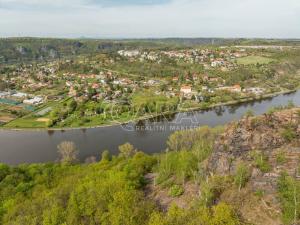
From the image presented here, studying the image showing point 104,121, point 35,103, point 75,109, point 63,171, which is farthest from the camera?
point 35,103

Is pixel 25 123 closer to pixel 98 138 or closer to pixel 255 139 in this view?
pixel 98 138

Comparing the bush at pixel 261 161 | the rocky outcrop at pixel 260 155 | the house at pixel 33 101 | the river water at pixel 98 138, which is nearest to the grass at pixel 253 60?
the river water at pixel 98 138

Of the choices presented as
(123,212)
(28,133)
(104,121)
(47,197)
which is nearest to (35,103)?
(28,133)

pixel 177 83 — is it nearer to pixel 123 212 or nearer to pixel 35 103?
pixel 35 103

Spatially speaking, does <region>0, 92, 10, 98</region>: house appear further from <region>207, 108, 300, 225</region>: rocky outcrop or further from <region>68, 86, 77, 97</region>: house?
<region>207, 108, 300, 225</region>: rocky outcrop

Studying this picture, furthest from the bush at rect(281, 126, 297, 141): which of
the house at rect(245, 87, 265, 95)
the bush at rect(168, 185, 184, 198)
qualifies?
the house at rect(245, 87, 265, 95)

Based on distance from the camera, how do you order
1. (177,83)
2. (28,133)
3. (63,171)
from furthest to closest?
(177,83), (28,133), (63,171)

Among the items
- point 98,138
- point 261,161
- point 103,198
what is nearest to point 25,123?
point 98,138
